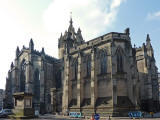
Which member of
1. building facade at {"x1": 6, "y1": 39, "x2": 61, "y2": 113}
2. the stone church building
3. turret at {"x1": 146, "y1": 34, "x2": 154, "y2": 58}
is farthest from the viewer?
building facade at {"x1": 6, "y1": 39, "x2": 61, "y2": 113}

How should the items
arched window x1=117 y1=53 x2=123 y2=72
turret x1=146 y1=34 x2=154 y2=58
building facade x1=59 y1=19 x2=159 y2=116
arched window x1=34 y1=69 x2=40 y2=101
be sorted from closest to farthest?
1. building facade x1=59 y1=19 x2=159 y2=116
2. arched window x1=117 y1=53 x2=123 y2=72
3. turret x1=146 y1=34 x2=154 y2=58
4. arched window x1=34 y1=69 x2=40 y2=101

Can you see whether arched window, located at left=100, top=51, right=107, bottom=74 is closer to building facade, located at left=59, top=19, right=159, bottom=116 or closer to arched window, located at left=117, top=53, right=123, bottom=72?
building facade, located at left=59, top=19, right=159, bottom=116

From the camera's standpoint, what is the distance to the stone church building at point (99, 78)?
3650 cm

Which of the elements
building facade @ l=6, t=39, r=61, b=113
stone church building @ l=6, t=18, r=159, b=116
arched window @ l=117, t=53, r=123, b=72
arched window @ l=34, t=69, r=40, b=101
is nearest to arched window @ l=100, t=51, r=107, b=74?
stone church building @ l=6, t=18, r=159, b=116

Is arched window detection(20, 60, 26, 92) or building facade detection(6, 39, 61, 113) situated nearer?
building facade detection(6, 39, 61, 113)

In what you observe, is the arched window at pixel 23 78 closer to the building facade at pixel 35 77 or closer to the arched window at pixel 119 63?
the building facade at pixel 35 77

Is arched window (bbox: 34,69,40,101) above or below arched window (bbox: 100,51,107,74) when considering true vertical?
below

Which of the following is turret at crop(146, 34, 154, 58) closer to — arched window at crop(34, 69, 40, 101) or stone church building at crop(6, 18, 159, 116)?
stone church building at crop(6, 18, 159, 116)

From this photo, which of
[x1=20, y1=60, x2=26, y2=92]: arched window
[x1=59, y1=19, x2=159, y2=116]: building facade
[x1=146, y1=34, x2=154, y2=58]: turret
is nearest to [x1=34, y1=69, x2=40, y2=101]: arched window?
[x1=20, y1=60, x2=26, y2=92]: arched window

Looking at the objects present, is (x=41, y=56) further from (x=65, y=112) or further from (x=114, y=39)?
(x=114, y=39)

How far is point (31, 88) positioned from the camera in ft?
181

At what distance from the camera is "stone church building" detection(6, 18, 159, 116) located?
36500 millimetres

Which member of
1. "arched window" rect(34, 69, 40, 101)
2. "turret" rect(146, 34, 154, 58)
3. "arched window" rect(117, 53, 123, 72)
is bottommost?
"arched window" rect(34, 69, 40, 101)

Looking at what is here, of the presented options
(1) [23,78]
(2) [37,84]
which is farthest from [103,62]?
(1) [23,78]
